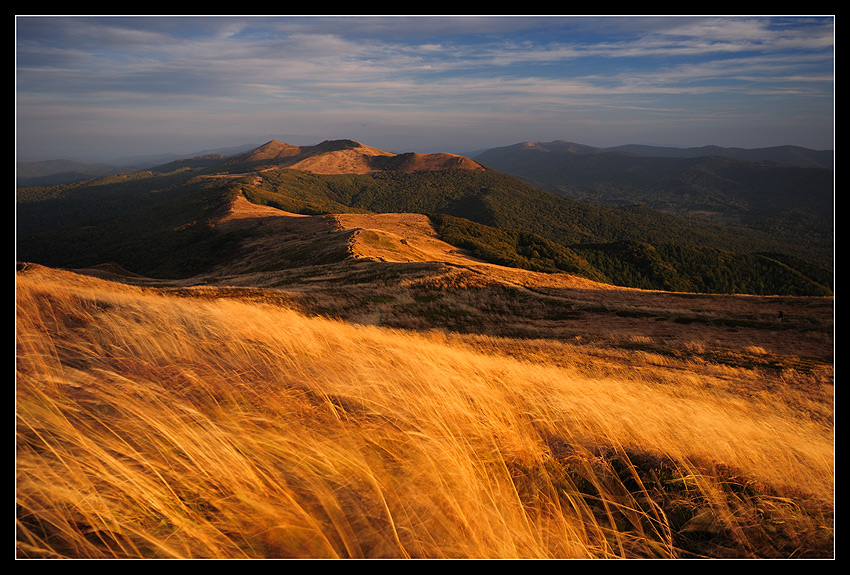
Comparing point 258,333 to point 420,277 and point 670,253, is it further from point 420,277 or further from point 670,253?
point 670,253

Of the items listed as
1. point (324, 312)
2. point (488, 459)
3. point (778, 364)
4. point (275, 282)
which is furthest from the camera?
point (275, 282)

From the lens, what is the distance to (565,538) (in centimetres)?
224

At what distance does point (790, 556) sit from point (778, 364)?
16.2 metres

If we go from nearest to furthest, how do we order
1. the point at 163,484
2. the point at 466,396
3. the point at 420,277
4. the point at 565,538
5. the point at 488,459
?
the point at 163,484
the point at 565,538
the point at 488,459
the point at 466,396
the point at 420,277

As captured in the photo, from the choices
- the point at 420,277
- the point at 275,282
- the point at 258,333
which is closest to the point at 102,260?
the point at 275,282

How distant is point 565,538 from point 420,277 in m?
26.2

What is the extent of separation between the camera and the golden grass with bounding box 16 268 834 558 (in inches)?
76.5

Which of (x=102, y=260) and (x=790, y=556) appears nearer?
(x=790, y=556)

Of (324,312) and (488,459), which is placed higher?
(488,459)

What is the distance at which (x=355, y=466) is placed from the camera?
7.72ft

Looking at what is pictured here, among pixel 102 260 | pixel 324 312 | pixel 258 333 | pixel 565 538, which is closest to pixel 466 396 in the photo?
pixel 565 538

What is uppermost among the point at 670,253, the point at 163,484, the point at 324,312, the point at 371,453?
the point at 163,484

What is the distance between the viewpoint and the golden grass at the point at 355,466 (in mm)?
1942
